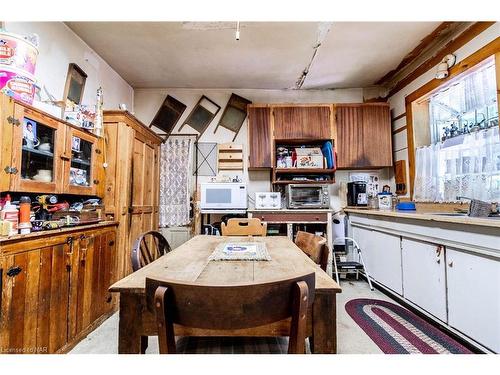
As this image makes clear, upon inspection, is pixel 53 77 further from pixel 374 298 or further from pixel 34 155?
pixel 374 298

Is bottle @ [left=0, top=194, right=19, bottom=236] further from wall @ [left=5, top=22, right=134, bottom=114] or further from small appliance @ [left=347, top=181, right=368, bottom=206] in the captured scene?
small appliance @ [left=347, top=181, right=368, bottom=206]

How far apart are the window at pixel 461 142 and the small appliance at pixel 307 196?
1.05 meters

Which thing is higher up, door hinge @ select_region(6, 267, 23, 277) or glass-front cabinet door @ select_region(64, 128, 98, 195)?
glass-front cabinet door @ select_region(64, 128, 98, 195)

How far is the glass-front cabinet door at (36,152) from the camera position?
158cm

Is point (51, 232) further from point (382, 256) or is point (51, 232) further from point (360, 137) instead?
point (360, 137)

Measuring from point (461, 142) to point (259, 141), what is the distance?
223cm

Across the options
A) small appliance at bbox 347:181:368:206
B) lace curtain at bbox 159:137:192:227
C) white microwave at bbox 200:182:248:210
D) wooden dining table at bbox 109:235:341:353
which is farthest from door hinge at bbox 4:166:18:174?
small appliance at bbox 347:181:368:206

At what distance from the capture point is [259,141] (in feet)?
12.2

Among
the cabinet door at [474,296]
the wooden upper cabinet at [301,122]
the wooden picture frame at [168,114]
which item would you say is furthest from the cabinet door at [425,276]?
the wooden picture frame at [168,114]

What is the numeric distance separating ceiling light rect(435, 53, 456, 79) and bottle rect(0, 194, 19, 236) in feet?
12.2

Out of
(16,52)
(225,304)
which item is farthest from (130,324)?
(16,52)

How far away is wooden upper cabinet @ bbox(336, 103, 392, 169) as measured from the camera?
374 centimetres

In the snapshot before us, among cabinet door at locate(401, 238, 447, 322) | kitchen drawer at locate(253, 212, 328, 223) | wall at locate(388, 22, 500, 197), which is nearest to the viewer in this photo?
cabinet door at locate(401, 238, 447, 322)
